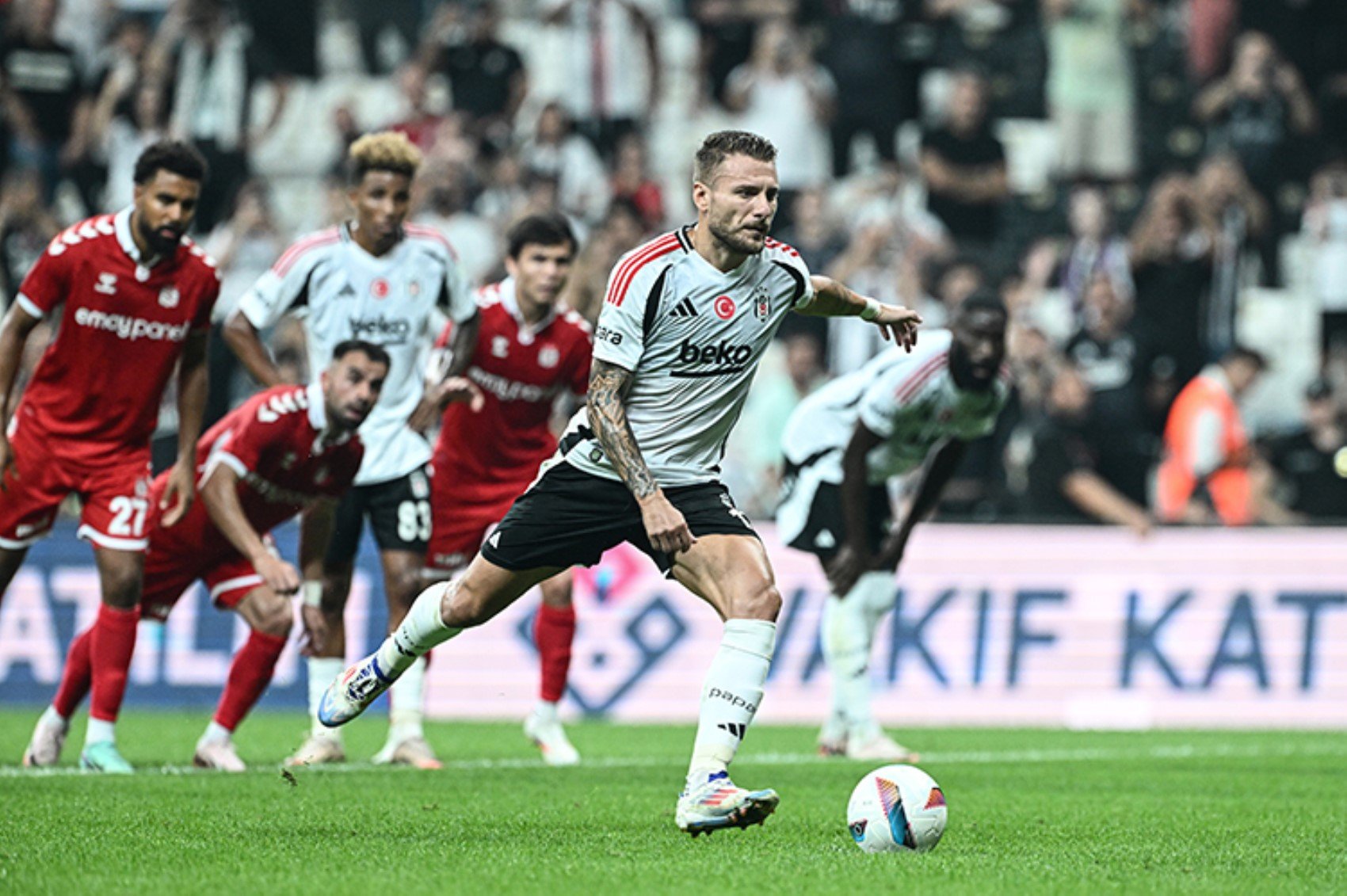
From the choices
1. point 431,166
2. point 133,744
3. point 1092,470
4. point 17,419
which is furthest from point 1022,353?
point 17,419

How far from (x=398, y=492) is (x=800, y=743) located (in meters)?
3.26

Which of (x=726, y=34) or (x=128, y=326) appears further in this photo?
(x=726, y=34)

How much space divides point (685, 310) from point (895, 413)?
4.14 m

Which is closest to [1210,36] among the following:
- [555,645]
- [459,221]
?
[459,221]

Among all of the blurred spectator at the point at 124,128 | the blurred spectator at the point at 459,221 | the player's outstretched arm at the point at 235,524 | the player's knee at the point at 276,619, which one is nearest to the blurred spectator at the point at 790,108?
the blurred spectator at the point at 459,221

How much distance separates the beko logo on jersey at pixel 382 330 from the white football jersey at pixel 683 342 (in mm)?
3055

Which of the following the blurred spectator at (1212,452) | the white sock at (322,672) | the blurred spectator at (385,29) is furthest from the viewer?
the blurred spectator at (385,29)

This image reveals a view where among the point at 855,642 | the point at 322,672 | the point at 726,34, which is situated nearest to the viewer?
the point at 322,672

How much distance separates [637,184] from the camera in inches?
695

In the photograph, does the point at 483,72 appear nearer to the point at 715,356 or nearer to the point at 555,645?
the point at 555,645

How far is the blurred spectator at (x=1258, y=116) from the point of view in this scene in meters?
18.5

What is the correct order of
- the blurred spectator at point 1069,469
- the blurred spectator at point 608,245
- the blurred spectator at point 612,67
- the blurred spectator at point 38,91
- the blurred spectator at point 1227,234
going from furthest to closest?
the blurred spectator at point 612,67
the blurred spectator at point 38,91
the blurred spectator at point 1227,234
the blurred spectator at point 608,245
the blurred spectator at point 1069,469

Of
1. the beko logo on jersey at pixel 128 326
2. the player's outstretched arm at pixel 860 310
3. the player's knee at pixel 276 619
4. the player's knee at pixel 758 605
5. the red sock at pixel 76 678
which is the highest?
the player's outstretched arm at pixel 860 310

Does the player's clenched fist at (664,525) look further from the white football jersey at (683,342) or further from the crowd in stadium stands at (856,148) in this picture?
the crowd in stadium stands at (856,148)
